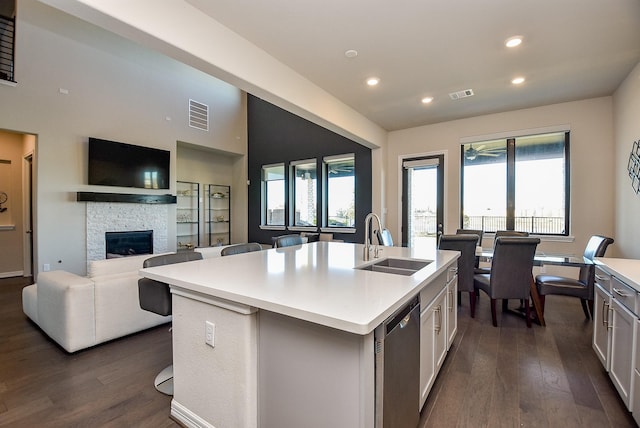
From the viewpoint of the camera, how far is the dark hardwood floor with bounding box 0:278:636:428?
5.98 feet

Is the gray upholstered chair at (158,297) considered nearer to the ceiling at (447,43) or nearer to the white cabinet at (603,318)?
the ceiling at (447,43)

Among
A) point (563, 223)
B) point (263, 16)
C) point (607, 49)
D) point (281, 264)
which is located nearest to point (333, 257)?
point (281, 264)

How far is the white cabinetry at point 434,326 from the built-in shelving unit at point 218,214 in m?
6.55

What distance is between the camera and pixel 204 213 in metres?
7.86

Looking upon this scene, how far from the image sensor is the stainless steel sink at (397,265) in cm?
218

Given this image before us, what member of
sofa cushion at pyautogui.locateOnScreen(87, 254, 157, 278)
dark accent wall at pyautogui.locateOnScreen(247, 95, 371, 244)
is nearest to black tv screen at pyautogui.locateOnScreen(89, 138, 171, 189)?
dark accent wall at pyautogui.locateOnScreen(247, 95, 371, 244)

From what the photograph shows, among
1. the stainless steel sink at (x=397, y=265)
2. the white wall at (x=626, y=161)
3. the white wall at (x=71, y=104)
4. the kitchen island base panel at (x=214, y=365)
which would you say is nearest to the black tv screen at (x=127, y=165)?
the white wall at (x=71, y=104)

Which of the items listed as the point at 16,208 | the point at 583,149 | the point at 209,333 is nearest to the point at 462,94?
the point at 583,149

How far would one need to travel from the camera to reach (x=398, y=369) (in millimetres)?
1365

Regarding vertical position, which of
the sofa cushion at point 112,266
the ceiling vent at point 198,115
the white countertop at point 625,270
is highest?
the ceiling vent at point 198,115

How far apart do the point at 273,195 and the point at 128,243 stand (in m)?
3.42

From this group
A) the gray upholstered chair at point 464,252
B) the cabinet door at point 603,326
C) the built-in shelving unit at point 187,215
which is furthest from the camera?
the built-in shelving unit at point 187,215

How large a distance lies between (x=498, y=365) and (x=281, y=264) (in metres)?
1.98

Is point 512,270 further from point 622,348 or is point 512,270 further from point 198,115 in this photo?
point 198,115
